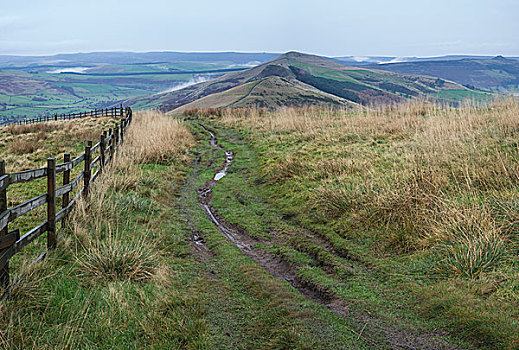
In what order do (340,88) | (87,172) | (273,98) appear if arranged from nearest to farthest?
(87,172) < (273,98) < (340,88)

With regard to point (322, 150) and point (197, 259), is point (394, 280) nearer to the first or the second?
point (197, 259)

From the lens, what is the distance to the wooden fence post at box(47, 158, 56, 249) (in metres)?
5.84

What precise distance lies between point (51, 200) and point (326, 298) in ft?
14.9

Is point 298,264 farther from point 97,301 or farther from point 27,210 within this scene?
point 27,210

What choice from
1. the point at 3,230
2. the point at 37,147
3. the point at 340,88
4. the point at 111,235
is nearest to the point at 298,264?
the point at 111,235

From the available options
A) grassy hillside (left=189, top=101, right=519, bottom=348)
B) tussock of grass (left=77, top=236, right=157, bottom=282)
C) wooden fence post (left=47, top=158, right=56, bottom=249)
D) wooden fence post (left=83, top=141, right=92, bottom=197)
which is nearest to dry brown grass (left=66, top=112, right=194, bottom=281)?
tussock of grass (left=77, top=236, right=157, bottom=282)

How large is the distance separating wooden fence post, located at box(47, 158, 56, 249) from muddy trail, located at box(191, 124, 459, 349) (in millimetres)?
2550

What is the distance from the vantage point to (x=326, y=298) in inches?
208

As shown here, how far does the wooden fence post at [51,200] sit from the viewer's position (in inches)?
230

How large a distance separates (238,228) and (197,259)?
2.03m

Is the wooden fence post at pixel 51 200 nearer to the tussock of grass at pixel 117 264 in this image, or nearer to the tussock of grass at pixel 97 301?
the tussock of grass at pixel 97 301

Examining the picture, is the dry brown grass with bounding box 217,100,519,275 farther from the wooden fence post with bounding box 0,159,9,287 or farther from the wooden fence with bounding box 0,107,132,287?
the wooden fence post with bounding box 0,159,9,287

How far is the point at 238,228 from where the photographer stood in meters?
8.61

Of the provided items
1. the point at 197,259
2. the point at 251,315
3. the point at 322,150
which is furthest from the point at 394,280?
the point at 322,150
